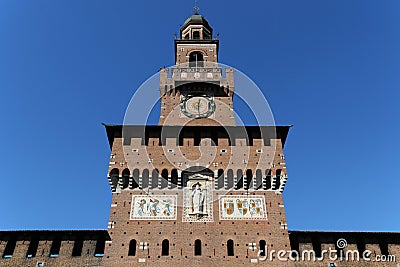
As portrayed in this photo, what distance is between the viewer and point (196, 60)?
91.0 feet

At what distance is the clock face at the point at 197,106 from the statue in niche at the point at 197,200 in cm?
533

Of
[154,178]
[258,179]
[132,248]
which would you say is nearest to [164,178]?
[154,178]

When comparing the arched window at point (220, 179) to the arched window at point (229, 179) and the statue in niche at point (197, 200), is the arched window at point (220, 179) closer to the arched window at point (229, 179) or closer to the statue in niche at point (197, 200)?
the arched window at point (229, 179)

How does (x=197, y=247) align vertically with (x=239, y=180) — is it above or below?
below

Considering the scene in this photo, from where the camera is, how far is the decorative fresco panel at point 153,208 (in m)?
18.5

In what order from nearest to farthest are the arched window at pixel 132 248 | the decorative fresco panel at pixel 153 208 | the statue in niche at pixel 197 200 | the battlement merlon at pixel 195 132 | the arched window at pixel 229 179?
1. the arched window at pixel 132 248
2. the decorative fresco panel at pixel 153 208
3. the statue in niche at pixel 197 200
4. the arched window at pixel 229 179
5. the battlement merlon at pixel 195 132

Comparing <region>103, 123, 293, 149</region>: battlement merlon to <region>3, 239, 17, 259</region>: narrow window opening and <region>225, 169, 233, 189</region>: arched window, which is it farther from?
<region>3, 239, 17, 259</region>: narrow window opening

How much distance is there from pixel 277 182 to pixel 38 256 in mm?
10261

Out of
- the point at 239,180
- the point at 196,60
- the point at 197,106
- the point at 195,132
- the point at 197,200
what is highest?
the point at 196,60

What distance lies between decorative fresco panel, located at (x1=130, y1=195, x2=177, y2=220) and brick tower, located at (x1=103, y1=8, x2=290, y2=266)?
4 cm

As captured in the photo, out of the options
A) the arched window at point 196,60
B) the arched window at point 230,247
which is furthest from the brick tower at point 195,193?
the arched window at point 196,60

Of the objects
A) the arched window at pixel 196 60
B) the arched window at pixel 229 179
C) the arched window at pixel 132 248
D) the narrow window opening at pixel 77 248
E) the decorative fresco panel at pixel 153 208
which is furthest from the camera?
the arched window at pixel 196 60

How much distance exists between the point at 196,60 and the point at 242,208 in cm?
1192

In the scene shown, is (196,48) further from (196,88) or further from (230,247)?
(230,247)
